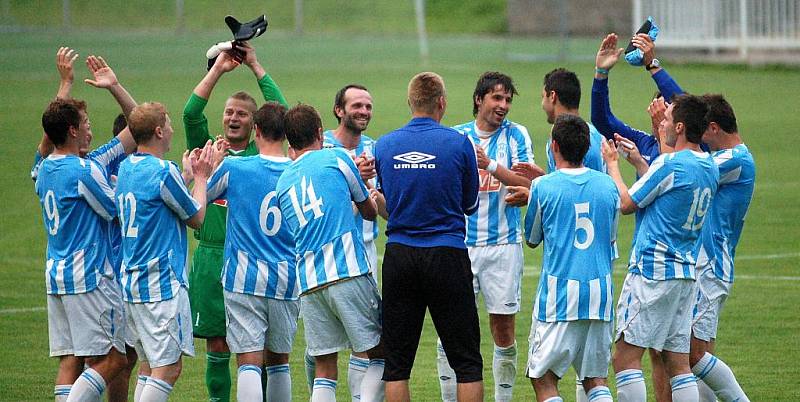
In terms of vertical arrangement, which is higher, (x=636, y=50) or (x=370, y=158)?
(x=636, y=50)

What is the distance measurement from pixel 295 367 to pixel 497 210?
257 centimetres

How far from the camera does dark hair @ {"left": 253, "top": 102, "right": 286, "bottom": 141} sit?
27.1 ft

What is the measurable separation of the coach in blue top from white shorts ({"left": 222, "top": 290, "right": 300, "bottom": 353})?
95 centimetres

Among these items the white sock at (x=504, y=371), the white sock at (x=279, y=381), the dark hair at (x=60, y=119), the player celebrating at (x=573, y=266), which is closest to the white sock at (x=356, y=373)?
the white sock at (x=279, y=381)

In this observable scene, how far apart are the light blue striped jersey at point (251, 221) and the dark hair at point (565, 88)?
81.3 inches

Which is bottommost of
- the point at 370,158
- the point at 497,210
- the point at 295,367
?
the point at 295,367

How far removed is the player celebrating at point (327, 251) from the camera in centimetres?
790

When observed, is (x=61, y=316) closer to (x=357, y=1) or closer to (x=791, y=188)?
(x=791, y=188)

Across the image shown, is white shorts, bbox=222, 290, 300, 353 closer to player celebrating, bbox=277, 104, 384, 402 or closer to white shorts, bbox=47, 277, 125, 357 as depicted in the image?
player celebrating, bbox=277, 104, 384, 402

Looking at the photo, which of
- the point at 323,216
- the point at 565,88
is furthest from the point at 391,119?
the point at 323,216

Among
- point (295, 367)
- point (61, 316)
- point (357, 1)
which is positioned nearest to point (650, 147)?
point (295, 367)

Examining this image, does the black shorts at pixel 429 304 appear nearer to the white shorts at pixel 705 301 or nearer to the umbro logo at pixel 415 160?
the umbro logo at pixel 415 160

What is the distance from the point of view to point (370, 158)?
8.31 meters

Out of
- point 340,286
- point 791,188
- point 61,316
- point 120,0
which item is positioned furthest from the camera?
point 120,0
